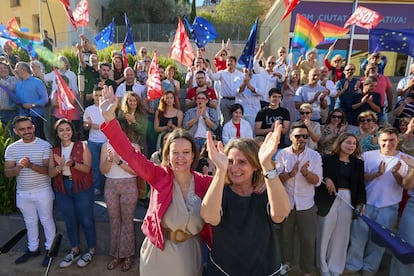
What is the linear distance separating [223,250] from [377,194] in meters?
2.44

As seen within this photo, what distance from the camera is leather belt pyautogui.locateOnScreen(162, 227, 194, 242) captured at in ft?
7.95

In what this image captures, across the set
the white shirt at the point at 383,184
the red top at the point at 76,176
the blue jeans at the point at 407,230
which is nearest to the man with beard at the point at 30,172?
the red top at the point at 76,176

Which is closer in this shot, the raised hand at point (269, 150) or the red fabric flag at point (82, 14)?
the raised hand at point (269, 150)

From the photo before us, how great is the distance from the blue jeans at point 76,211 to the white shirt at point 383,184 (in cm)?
346

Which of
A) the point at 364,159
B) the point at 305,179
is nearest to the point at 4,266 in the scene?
the point at 305,179

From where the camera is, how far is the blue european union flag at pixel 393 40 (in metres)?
6.38

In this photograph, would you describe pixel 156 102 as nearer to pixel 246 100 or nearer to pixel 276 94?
pixel 246 100

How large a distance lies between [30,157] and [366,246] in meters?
4.38

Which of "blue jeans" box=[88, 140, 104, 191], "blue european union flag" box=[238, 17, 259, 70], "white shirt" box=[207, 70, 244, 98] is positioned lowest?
"blue jeans" box=[88, 140, 104, 191]

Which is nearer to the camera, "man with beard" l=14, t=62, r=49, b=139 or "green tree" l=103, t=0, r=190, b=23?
"man with beard" l=14, t=62, r=49, b=139

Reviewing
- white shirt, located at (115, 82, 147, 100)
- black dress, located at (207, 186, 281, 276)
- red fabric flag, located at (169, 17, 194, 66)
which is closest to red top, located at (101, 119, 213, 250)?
black dress, located at (207, 186, 281, 276)

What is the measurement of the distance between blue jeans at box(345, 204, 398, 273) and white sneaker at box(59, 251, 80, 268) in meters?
3.51

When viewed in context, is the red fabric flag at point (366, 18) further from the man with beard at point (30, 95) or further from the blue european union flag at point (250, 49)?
the man with beard at point (30, 95)

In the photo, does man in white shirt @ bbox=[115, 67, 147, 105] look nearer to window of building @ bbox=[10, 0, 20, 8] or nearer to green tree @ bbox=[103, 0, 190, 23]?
green tree @ bbox=[103, 0, 190, 23]
